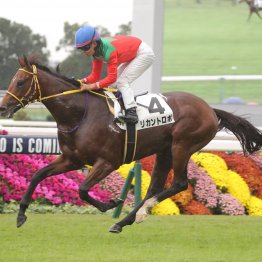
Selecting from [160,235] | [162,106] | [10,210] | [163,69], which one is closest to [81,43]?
[162,106]

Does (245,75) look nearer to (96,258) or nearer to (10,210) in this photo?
(10,210)

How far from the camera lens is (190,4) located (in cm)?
1237

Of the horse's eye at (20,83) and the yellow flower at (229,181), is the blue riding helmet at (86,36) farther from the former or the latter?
the yellow flower at (229,181)

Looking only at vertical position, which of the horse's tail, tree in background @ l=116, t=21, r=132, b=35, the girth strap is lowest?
tree in background @ l=116, t=21, r=132, b=35

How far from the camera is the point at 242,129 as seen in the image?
359 inches

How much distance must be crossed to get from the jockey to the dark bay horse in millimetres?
161

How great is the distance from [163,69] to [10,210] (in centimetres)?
355

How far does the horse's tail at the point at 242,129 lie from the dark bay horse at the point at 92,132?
0.47 metres

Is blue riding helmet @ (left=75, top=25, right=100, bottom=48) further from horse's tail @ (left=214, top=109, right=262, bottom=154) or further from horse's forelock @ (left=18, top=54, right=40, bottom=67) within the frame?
horse's tail @ (left=214, top=109, right=262, bottom=154)

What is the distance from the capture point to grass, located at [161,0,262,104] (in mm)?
12344

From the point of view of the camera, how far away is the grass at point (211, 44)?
1234 cm

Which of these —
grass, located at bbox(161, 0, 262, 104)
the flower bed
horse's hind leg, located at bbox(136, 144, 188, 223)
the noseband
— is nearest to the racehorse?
grass, located at bbox(161, 0, 262, 104)

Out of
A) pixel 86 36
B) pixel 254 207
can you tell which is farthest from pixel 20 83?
pixel 254 207

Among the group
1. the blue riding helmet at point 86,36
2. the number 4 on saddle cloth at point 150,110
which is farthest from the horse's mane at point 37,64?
the blue riding helmet at point 86,36
